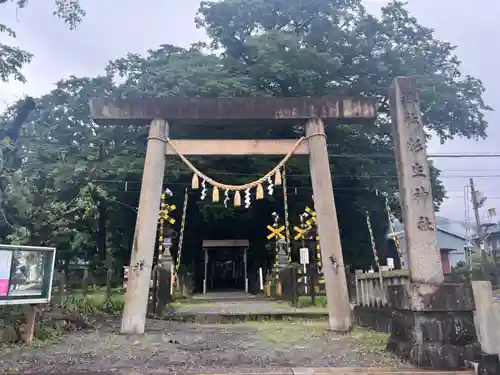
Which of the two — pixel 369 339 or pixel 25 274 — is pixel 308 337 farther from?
pixel 25 274

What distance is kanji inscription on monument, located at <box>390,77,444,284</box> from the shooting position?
18.7 ft

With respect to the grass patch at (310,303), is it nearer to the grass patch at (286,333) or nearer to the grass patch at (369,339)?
the grass patch at (286,333)

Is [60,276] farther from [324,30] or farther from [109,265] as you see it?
[324,30]

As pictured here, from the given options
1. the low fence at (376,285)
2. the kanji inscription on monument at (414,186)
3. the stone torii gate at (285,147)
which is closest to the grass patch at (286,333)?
the stone torii gate at (285,147)

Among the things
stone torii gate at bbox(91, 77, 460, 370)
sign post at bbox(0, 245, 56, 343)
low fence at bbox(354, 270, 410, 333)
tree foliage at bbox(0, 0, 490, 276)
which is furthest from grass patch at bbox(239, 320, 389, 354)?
tree foliage at bbox(0, 0, 490, 276)

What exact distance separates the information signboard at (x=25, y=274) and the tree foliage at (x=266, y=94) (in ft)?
35.0

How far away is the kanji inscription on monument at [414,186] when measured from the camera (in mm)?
5703

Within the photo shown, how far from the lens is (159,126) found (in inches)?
345

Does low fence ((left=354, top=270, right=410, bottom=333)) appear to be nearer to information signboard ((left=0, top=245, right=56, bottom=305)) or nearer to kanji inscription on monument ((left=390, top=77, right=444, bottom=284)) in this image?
kanji inscription on monument ((left=390, top=77, right=444, bottom=284))

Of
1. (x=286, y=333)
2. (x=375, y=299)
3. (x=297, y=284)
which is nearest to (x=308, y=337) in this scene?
(x=286, y=333)

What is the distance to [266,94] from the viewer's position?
19.3 meters

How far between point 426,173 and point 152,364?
4860mm

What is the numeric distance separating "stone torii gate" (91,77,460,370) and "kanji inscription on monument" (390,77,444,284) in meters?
0.02

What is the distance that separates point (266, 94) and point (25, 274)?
14539 mm
